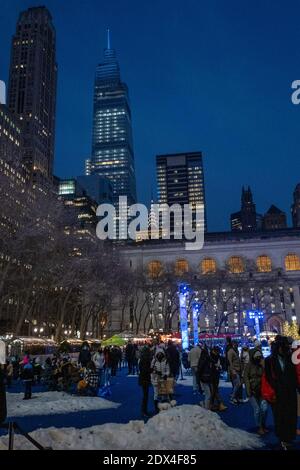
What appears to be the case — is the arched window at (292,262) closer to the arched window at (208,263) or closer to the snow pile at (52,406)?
the arched window at (208,263)

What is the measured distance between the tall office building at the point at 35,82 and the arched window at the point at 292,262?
294 feet

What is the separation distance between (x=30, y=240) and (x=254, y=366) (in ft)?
79.1

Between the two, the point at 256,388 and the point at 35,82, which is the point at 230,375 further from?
the point at 35,82

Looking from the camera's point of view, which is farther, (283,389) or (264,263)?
(264,263)

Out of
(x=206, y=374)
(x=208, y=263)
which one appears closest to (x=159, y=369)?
(x=206, y=374)

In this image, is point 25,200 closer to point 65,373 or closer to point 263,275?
point 65,373

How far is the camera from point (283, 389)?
7.59 m

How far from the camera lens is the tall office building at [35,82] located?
513 feet

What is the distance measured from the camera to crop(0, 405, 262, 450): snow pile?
27.0 feet

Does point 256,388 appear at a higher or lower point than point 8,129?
lower

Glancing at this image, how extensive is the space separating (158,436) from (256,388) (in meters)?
2.92

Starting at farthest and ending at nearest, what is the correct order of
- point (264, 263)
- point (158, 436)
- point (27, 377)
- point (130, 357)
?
1. point (264, 263)
2. point (130, 357)
3. point (27, 377)
4. point (158, 436)

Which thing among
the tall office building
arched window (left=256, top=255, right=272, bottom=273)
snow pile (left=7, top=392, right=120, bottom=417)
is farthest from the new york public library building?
the tall office building

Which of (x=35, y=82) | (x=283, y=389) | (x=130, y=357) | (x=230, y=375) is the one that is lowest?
(x=130, y=357)
